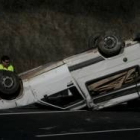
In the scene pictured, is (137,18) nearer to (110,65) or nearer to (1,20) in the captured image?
(1,20)

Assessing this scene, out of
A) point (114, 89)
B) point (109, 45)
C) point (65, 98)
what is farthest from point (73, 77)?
point (109, 45)

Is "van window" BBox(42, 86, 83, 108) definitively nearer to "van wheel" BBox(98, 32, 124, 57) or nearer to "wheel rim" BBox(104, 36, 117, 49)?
"van wheel" BBox(98, 32, 124, 57)

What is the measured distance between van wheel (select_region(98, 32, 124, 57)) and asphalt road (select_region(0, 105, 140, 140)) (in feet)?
3.47

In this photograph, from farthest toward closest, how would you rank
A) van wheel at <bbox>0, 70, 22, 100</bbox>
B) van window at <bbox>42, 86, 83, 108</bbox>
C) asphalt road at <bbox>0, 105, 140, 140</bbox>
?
van window at <bbox>42, 86, 83, 108</bbox>
van wheel at <bbox>0, 70, 22, 100</bbox>
asphalt road at <bbox>0, 105, 140, 140</bbox>

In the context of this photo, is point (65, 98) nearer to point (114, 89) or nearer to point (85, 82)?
point (85, 82)

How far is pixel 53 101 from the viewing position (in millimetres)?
9141

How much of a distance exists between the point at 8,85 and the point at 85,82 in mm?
1336

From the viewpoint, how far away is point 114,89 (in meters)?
9.22

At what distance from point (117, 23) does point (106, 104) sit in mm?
12063

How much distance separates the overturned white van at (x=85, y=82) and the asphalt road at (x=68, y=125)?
0.39 m

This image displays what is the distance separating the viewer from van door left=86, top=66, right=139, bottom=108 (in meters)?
9.20

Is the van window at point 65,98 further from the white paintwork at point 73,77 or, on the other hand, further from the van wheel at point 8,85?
the van wheel at point 8,85

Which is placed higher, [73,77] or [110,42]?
[110,42]

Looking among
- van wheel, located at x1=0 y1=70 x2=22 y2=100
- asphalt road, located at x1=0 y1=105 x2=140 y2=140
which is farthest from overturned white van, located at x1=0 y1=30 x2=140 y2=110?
asphalt road, located at x1=0 y1=105 x2=140 y2=140
